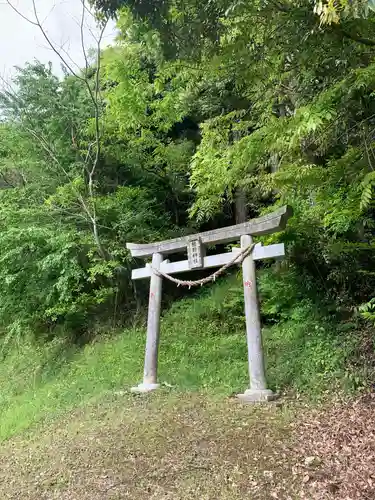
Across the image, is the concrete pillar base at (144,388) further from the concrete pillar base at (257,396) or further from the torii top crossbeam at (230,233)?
the torii top crossbeam at (230,233)

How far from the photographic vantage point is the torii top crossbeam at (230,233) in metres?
5.94

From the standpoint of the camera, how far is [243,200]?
11875mm

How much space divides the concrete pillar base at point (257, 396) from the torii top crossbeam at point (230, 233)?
2.17 m

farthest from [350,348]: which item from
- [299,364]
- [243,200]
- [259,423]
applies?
[243,200]

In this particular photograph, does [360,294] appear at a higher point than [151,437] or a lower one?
higher

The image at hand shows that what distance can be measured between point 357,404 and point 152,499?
260 cm

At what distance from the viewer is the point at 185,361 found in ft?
26.6

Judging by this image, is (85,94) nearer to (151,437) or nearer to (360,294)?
(360,294)

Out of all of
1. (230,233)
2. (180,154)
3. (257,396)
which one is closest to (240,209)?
(180,154)

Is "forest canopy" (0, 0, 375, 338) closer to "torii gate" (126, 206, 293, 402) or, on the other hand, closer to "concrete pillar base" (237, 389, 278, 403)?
"torii gate" (126, 206, 293, 402)

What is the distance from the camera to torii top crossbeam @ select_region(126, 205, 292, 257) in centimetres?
594

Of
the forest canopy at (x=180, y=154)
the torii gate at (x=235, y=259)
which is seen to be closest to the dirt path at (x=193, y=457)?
the torii gate at (x=235, y=259)

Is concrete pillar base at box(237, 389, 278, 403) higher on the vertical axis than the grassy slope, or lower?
lower

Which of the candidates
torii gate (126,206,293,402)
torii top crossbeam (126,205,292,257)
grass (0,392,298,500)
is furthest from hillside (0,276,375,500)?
torii top crossbeam (126,205,292,257)
